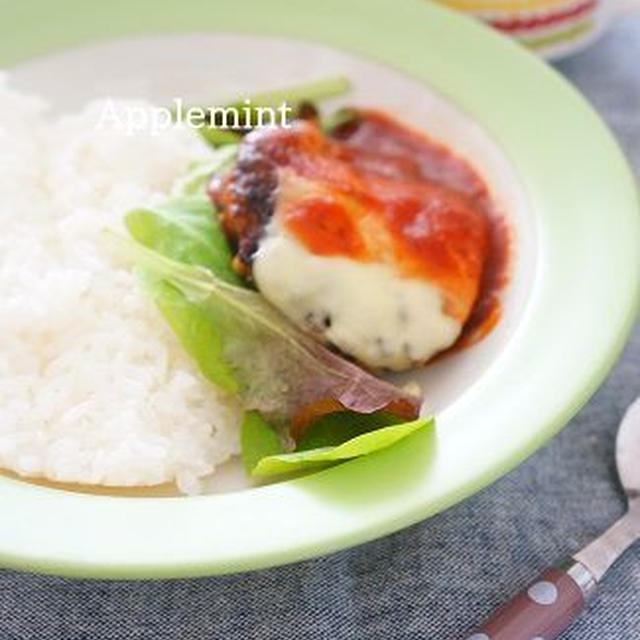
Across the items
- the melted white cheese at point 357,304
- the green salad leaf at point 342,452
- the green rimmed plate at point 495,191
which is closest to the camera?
the green rimmed plate at point 495,191

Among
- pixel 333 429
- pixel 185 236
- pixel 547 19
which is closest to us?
pixel 333 429

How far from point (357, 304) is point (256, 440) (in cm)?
30

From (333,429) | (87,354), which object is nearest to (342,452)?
(333,429)

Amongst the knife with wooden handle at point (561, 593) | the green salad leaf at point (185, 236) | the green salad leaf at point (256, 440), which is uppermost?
the green salad leaf at point (185, 236)

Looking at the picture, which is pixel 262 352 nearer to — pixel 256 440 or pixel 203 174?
pixel 256 440

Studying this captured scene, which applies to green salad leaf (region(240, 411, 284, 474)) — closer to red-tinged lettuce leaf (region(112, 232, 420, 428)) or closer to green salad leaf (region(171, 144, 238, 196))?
red-tinged lettuce leaf (region(112, 232, 420, 428))

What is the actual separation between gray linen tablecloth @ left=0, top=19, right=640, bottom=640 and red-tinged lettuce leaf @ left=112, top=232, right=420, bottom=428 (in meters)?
0.24

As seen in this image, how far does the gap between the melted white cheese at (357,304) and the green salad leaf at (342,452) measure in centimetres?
25

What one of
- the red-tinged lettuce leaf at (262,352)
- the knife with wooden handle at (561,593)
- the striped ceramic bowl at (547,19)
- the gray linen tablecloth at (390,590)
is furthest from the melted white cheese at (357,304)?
the striped ceramic bowl at (547,19)

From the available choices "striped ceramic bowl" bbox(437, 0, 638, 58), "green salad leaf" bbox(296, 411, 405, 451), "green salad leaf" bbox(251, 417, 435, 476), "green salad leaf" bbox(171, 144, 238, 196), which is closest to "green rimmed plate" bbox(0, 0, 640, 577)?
"green salad leaf" bbox(251, 417, 435, 476)

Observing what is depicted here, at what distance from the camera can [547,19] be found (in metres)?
2.99

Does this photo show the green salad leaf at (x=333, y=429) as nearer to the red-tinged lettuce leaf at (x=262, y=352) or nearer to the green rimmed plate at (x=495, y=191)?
the red-tinged lettuce leaf at (x=262, y=352)

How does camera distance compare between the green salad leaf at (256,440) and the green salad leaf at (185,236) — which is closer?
the green salad leaf at (256,440)

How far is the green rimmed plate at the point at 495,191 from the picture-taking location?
→ 1.72 m
